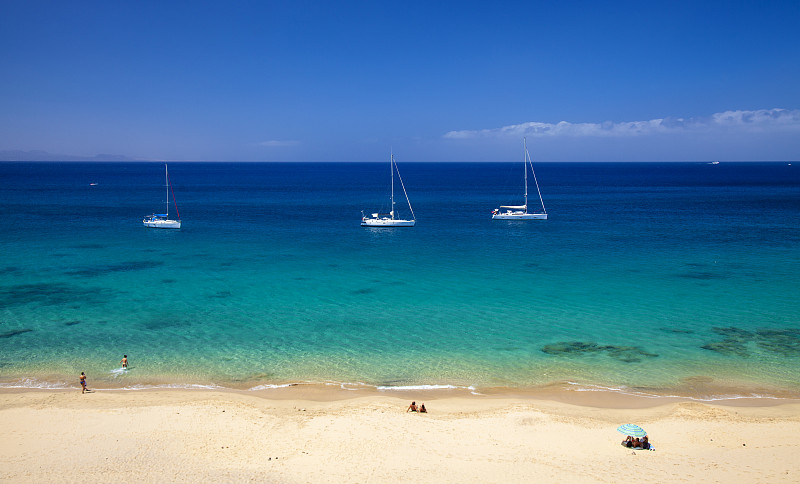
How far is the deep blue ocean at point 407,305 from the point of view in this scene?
98.4ft

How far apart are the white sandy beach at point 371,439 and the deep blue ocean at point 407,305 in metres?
2.78

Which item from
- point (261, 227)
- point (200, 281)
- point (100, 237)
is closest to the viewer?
point (200, 281)

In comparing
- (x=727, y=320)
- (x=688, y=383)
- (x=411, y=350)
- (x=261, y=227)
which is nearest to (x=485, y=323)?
(x=411, y=350)

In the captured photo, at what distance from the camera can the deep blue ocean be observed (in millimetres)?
30005

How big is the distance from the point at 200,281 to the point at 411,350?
26.1 metres

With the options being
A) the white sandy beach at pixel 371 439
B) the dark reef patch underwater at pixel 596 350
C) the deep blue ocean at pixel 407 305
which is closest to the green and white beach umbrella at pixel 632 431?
the white sandy beach at pixel 371 439

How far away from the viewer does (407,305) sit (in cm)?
4228

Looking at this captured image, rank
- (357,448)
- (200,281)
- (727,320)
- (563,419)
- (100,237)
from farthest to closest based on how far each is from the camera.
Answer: (100,237) → (200,281) → (727,320) → (563,419) → (357,448)

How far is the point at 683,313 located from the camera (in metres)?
39.5

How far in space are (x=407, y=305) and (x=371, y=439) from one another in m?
20.3

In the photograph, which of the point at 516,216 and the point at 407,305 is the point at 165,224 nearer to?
the point at 407,305

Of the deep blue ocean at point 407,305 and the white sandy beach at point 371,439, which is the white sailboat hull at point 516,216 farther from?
the white sandy beach at point 371,439

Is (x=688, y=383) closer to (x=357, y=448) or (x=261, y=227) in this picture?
(x=357, y=448)

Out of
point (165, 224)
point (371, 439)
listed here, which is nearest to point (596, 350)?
point (371, 439)
